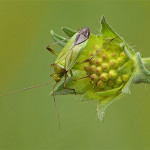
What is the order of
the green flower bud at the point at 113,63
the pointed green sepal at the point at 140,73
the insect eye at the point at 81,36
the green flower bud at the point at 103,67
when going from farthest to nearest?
the insect eye at the point at 81,36 → the green flower bud at the point at 113,63 → the green flower bud at the point at 103,67 → the pointed green sepal at the point at 140,73

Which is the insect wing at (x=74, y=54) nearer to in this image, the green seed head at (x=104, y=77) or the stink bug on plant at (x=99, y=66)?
the stink bug on plant at (x=99, y=66)

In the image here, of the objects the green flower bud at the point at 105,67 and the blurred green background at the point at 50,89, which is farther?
the blurred green background at the point at 50,89

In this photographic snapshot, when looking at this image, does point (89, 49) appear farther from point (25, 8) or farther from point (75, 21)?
point (25, 8)

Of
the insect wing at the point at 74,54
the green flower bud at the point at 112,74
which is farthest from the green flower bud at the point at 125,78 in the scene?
the insect wing at the point at 74,54

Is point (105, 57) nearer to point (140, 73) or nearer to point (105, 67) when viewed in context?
point (105, 67)

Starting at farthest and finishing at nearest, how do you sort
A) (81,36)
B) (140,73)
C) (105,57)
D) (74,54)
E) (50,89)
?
(50,89)
(74,54)
(81,36)
(105,57)
(140,73)

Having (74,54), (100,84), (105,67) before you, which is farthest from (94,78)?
(74,54)

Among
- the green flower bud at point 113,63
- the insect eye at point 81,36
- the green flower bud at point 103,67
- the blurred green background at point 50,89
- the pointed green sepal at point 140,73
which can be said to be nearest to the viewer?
the pointed green sepal at point 140,73

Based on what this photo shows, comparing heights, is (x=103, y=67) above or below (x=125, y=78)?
above

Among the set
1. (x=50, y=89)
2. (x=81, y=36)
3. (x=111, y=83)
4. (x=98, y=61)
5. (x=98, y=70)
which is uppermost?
(x=81, y=36)
